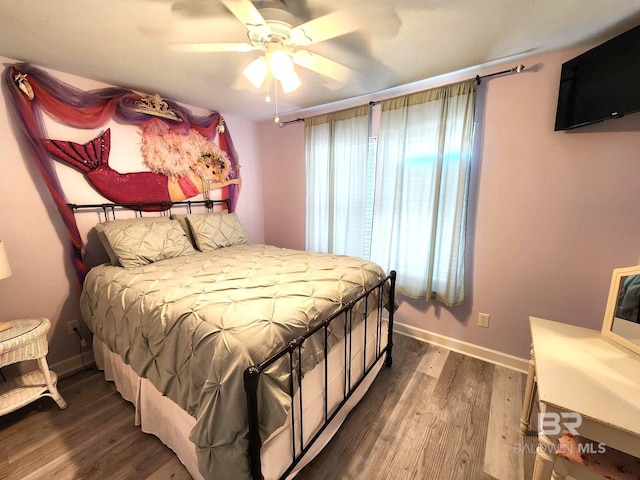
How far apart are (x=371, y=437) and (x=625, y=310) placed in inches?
58.4

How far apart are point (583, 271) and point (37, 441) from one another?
3670 millimetres

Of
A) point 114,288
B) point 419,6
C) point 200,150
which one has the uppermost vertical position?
point 419,6

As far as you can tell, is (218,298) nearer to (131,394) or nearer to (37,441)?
(131,394)

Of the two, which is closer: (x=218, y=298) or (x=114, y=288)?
(x=218, y=298)

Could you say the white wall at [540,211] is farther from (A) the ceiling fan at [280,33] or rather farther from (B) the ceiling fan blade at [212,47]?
(B) the ceiling fan blade at [212,47]

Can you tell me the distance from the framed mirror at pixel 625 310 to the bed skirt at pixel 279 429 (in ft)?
4.23

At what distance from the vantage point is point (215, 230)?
2.63 m

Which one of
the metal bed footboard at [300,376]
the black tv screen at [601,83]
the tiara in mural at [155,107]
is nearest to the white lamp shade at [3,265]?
the tiara in mural at [155,107]

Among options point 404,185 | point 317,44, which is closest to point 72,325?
point 317,44

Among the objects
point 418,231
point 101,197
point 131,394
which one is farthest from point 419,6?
point 131,394

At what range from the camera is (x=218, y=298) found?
4.37 feet

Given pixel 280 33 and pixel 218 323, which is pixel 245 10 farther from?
pixel 218 323

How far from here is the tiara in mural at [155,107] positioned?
2336mm

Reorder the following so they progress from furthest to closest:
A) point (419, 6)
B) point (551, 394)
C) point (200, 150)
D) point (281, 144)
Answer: point (281, 144), point (200, 150), point (419, 6), point (551, 394)
